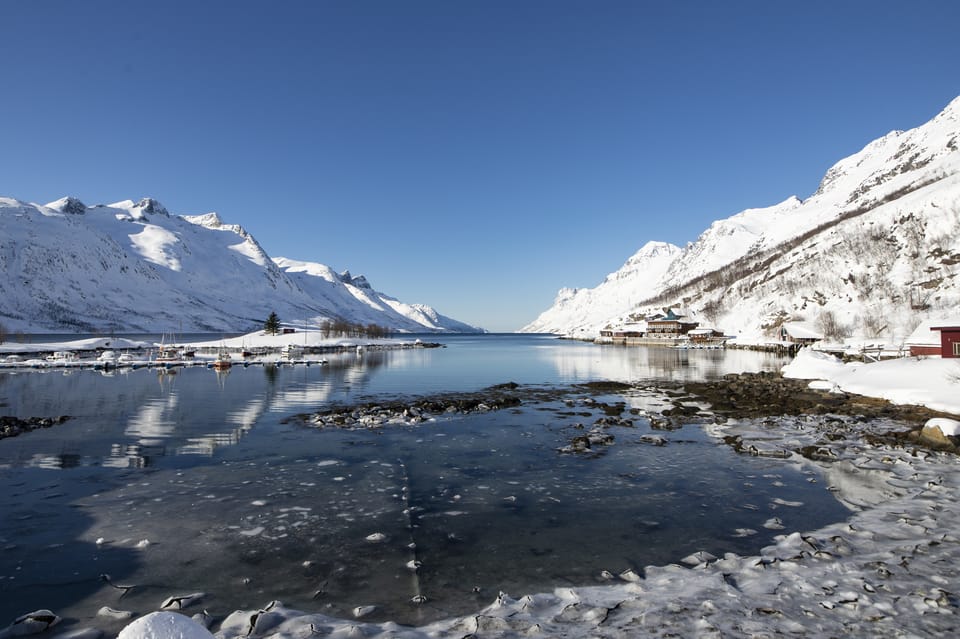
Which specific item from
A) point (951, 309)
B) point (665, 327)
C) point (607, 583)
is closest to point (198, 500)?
point (607, 583)

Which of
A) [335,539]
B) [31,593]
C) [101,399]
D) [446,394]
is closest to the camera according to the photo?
[31,593]

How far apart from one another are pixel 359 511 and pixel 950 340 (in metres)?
54.0

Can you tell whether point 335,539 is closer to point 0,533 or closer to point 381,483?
point 381,483

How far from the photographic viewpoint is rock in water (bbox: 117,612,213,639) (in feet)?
14.9

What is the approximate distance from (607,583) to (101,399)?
41.8 metres

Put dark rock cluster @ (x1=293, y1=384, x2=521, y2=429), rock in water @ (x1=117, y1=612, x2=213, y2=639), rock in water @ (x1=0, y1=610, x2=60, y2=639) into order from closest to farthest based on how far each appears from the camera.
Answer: rock in water @ (x1=117, y1=612, x2=213, y2=639) → rock in water @ (x1=0, y1=610, x2=60, y2=639) → dark rock cluster @ (x1=293, y1=384, x2=521, y2=429)

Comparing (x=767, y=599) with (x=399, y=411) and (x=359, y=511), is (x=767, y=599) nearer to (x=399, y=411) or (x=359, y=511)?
(x=359, y=511)

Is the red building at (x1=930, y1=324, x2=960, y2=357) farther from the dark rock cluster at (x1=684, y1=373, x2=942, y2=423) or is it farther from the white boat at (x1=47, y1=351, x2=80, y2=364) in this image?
the white boat at (x1=47, y1=351, x2=80, y2=364)

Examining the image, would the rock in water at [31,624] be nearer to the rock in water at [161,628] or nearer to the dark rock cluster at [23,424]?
the rock in water at [161,628]

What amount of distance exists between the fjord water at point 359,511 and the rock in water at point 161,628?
4332 millimetres

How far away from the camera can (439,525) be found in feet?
41.5

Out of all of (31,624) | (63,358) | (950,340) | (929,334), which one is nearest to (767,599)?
(31,624)

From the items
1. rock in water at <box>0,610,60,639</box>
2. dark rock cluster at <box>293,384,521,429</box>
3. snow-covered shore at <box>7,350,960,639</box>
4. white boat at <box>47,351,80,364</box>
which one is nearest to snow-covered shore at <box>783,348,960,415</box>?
snow-covered shore at <box>7,350,960,639</box>

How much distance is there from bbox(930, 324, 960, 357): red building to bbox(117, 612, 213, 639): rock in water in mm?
58187
